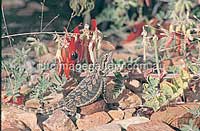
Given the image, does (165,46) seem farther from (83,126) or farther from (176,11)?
(83,126)

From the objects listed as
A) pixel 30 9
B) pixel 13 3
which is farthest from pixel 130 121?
pixel 13 3

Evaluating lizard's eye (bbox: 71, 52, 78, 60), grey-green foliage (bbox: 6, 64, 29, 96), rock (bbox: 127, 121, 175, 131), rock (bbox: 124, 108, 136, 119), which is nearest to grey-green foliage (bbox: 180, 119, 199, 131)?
rock (bbox: 127, 121, 175, 131)

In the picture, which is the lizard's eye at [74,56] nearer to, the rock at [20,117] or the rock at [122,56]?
the rock at [20,117]

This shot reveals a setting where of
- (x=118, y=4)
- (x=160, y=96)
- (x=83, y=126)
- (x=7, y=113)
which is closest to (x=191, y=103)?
(x=160, y=96)

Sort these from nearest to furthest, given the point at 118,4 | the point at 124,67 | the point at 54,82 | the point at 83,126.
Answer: the point at 83,126 < the point at 54,82 < the point at 124,67 < the point at 118,4

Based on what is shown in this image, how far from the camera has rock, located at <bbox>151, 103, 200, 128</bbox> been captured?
9.29 ft

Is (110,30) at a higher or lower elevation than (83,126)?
higher

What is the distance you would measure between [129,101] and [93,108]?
0.21 meters

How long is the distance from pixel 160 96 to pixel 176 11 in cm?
117

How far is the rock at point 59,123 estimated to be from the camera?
2850mm

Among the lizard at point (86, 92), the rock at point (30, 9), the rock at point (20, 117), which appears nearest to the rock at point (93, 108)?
the lizard at point (86, 92)

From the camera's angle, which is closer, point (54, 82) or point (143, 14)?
point (54, 82)

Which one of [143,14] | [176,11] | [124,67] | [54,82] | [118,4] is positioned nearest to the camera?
[54,82]

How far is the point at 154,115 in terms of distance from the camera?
2.91 meters
